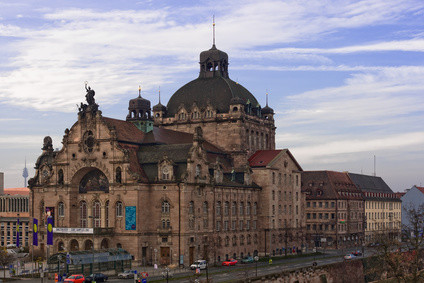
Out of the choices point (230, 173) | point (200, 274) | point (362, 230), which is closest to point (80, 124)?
point (230, 173)

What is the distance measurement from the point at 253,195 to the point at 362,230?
199 feet

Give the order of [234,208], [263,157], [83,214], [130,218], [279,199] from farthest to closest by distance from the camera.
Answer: [279,199]
[263,157]
[234,208]
[83,214]
[130,218]

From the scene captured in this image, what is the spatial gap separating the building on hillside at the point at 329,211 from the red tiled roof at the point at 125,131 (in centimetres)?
6251

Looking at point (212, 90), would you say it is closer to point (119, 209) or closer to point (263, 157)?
point (263, 157)

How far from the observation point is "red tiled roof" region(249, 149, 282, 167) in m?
152

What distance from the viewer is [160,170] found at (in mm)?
126062

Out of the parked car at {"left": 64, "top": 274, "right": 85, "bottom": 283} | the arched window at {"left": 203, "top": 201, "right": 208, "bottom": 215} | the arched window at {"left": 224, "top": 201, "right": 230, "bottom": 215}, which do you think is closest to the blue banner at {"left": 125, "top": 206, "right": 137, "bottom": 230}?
the arched window at {"left": 203, "top": 201, "right": 208, "bottom": 215}

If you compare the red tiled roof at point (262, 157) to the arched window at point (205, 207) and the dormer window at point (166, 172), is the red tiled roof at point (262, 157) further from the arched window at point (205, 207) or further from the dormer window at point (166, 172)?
the dormer window at point (166, 172)

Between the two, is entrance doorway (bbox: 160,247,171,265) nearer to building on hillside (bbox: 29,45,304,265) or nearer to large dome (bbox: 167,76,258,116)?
building on hillside (bbox: 29,45,304,265)

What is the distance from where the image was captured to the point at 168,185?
125188 millimetres

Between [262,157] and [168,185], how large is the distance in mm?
34751

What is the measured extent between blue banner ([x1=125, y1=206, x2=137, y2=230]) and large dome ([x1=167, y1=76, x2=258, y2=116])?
40.1 meters

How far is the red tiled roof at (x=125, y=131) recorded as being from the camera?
13091 centimetres

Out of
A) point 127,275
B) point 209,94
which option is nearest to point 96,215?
point 127,275
